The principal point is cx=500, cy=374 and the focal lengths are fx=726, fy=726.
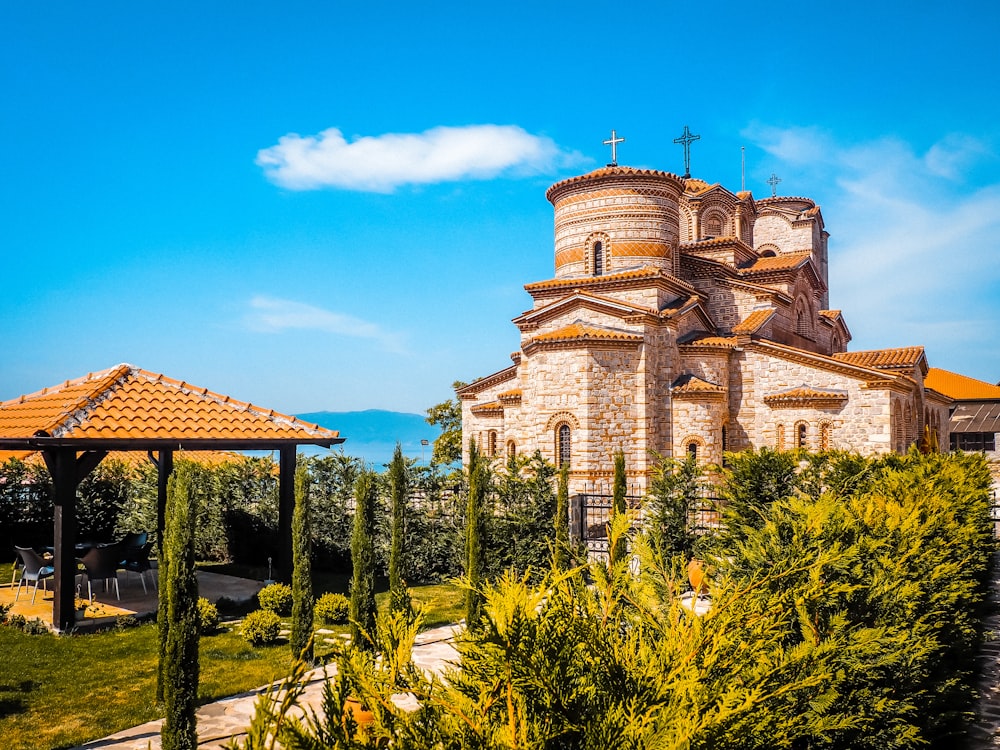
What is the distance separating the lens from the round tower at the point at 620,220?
22.6 metres

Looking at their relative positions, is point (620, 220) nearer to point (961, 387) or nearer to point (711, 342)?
point (711, 342)

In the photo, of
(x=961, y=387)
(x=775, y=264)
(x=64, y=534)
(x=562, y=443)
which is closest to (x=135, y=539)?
(x=64, y=534)

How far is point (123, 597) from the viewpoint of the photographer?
11.0m

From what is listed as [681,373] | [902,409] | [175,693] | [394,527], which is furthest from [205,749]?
[902,409]

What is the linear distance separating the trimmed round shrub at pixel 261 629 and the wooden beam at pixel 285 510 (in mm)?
1847

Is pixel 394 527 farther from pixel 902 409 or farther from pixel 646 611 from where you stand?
pixel 902 409

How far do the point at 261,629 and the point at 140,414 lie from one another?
3500 millimetres

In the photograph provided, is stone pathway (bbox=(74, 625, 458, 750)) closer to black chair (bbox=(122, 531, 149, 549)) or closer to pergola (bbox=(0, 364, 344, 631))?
pergola (bbox=(0, 364, 344, 631))

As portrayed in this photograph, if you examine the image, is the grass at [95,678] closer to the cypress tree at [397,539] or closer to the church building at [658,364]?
the cypress tree at [397,539]

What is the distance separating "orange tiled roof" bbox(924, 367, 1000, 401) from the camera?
123 ft

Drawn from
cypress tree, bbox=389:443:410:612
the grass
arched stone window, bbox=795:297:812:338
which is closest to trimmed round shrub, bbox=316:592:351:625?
the grass

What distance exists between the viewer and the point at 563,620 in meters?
2.91

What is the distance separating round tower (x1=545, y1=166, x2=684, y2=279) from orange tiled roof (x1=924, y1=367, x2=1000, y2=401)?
22.0m

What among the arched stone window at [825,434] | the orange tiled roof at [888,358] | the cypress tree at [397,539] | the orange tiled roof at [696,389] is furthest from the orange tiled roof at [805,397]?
the cypress tree at [397,539]
